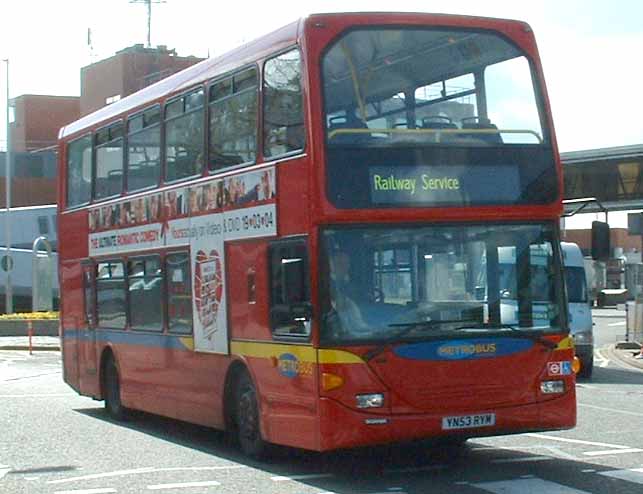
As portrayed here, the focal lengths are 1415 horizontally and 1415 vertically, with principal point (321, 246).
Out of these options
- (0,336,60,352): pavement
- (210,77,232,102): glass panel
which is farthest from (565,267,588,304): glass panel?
(0,336,60,352): pavement

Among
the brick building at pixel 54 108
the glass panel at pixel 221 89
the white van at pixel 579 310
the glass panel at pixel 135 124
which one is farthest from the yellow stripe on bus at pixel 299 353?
the brick building at pixel 54 108

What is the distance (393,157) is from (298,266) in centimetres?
126

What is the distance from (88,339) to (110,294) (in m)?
1.40

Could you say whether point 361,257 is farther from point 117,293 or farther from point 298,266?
point 117,293

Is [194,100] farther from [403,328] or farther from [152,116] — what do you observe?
[403,328]

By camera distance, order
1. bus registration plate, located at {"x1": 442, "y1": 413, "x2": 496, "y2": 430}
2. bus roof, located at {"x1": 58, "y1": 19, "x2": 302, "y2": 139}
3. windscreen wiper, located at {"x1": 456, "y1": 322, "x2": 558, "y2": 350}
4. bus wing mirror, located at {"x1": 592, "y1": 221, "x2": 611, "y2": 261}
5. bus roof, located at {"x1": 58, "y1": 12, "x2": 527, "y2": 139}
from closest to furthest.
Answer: bus registration plate, located at {"x1": 442, "y1": 413, "x2": 496, "y2": 430} → windscreen wiper, located at {"x1": 456, "y1": 322, "x2": 558, "y2": 350} → bus roof, located at {"x1": 58, "y1": 12, "x2": 527, "y2": 139} → bus roof, located at {"x1": 58, "y1": 19, "x2": 302, "y2": 139} → bus wing mirror, located at {"x1": 592, "y1": 221, "x2": 611, "y2": 261}

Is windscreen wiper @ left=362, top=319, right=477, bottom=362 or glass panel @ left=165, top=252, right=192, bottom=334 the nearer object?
windscreen wiper @ left=362, top=319, right=477, bottom=362

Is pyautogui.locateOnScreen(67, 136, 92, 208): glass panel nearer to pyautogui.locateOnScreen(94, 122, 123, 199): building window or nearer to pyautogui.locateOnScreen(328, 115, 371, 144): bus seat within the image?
pyautogui.locateOnScreen(94, 122, 123, 199): building window

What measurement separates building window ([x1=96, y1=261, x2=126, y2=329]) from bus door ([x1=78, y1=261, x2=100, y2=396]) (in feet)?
0.93

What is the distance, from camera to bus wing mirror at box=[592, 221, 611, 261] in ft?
43.4

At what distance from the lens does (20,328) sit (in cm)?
4616

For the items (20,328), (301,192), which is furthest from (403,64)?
(20,328)

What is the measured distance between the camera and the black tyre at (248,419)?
13.5 m

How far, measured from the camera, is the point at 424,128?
1245 cm
